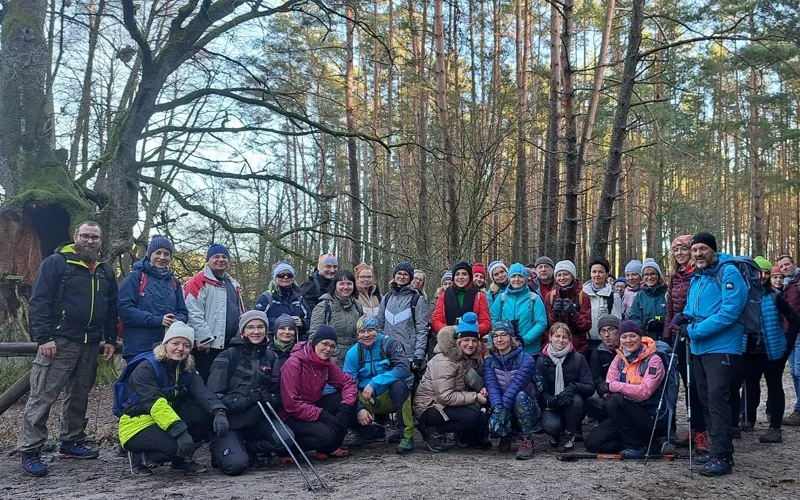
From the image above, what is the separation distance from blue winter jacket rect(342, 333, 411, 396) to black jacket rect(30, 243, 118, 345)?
2.36m

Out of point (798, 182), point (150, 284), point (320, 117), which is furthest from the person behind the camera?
point (798, 182)

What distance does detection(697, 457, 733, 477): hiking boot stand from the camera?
4426 millimetres

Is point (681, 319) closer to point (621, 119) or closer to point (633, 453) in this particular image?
point (633, 453)

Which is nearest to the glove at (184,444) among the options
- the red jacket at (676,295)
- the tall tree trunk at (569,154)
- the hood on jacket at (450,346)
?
the hood on jacket at (450,346)

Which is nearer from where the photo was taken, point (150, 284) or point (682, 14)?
→ point (150, 284)

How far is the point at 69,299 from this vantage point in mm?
4988

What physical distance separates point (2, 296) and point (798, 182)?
26.7m

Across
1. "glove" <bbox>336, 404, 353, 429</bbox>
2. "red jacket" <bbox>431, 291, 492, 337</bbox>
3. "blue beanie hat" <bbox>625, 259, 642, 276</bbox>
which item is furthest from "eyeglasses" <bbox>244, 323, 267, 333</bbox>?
"blue beanie hat" <bbox>625, 259, 642, 276</bbox>

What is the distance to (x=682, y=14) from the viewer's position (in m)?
8.12

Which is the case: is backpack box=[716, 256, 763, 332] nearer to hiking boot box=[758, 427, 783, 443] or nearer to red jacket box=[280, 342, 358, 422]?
hiking boot box=[758, 427, 783, 443]

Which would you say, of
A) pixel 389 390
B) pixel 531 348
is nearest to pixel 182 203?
pixel 389 390

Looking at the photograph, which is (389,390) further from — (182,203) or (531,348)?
(182,203)

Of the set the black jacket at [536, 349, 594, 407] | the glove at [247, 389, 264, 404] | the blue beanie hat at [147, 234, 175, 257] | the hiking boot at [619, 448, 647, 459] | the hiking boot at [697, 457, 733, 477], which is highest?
the blue beanie hat at [147, 234, 175, 257]

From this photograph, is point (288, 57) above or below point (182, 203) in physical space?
above
